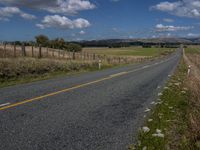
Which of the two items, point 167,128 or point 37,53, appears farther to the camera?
point 37,53

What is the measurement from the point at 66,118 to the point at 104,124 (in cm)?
96

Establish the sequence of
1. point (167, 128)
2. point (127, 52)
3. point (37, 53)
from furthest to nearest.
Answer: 1. point (127, 52)
2. point (37, 53)
3. point (167, 128)

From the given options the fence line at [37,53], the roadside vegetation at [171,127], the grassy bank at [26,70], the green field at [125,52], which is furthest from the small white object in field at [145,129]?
the green field at [125,52]

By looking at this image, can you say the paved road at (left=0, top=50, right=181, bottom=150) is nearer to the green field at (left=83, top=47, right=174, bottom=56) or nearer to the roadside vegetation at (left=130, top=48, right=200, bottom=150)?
the roadside vegetation at (left=130, top=48, right=200, bottom=150)

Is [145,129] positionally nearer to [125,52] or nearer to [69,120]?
[69,120]

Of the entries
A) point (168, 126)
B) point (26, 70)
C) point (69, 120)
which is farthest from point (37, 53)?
point (168, 126)

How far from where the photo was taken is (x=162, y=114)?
6.91m

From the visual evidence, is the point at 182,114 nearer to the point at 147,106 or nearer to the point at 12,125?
the point at 147,106

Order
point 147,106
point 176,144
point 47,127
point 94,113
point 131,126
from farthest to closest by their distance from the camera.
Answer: point 147,106 → point 94,113 → point 131,126 → point 47,127 → point 176,144

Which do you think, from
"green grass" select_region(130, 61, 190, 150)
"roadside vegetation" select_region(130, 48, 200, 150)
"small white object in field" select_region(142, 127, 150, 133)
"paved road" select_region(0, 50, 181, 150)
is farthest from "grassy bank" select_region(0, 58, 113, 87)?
"small white object in field" select_region(142, 127, 150, 133)

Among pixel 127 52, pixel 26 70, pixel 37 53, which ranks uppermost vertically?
pixel 37 53

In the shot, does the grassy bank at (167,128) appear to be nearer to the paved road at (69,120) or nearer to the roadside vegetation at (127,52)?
the paved road at (69,120)

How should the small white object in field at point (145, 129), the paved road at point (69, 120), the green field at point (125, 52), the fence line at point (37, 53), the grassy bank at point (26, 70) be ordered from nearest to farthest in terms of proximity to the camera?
the paved road at point (69, 120)
the small white object in field at point (145, 129)
the grassy bank at point (26, 70)
the fence line at point (37, 53)
the green field at point (125, 52)

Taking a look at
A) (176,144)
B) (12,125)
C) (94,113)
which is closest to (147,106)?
(94,113)
